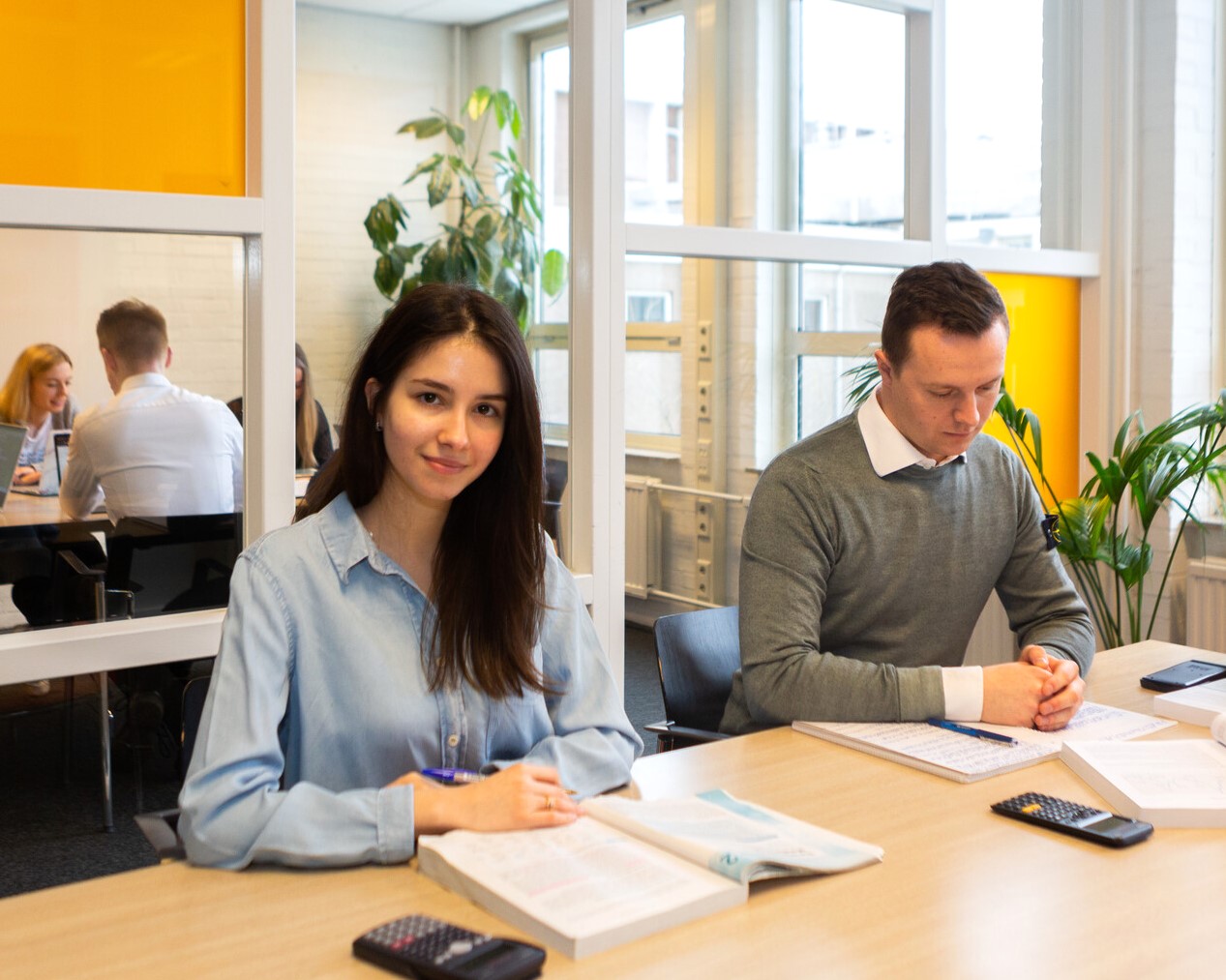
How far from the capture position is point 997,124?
4.55 m

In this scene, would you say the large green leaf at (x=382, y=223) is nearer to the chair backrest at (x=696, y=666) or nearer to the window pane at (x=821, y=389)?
the window pane at (x=821, y=389)

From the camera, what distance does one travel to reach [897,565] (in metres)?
2.36

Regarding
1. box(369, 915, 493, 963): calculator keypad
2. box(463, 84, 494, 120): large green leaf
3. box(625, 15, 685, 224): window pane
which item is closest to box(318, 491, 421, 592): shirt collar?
box(369, 915, 493, 963): calculator keypad

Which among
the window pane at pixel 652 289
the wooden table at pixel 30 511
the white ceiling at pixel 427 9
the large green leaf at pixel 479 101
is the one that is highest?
the white ceiling at pixel 427 9

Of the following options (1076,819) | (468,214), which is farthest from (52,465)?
(468,214)

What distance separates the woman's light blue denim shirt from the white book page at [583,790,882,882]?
16 centimetres

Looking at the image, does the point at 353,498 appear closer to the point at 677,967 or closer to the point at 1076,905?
the point at 677,967

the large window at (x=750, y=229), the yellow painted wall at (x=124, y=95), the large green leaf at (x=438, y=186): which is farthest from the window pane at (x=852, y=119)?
the large green leaf at (x=438, y=186)

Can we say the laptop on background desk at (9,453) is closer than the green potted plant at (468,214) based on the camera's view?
Yes

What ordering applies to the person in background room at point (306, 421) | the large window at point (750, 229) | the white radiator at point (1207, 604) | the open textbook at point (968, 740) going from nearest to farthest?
the open textbook at point (968, 740), the person in background room at point (306, 421), the large window at point (750, 229), the white radiator at point (1207, 604)

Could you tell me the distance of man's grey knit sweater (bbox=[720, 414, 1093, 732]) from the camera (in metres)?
2.14

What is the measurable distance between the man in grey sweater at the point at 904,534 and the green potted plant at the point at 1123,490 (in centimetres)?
139

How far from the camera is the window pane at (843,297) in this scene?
149 inches

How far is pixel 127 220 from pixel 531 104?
171 inches
